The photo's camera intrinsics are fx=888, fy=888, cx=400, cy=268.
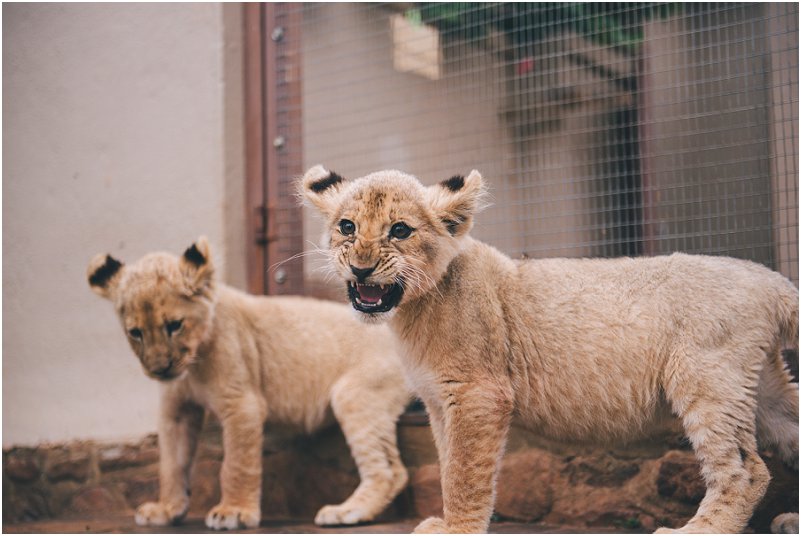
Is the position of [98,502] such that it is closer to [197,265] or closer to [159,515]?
[159,515]

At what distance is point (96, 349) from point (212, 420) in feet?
4.07

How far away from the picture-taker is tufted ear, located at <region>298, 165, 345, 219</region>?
4457 millimetres

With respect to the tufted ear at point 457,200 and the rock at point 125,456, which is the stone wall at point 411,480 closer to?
the rock at point 125,456

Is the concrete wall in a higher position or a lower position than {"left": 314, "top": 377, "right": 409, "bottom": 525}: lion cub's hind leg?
higher

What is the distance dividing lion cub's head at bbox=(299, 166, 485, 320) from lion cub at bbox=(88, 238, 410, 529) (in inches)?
37.0

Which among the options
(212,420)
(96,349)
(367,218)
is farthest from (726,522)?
(96,349)

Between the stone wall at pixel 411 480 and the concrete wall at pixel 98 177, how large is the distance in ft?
1.02

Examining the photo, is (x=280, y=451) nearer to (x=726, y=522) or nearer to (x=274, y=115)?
(x=274, y=115)

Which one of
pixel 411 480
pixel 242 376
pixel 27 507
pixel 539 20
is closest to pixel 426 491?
pixel 411 480

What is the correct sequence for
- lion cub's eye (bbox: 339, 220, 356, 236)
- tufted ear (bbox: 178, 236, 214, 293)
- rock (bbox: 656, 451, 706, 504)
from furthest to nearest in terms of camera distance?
tufted ear (bbox: 178, 236, 214, 293) < rock (bbox: 656, 451, 706, 504) < lion cub's eye (bbox: 339, 220, 356, 236)

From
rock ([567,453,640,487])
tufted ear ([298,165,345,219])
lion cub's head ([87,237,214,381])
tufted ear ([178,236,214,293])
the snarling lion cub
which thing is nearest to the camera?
the snarling lion cub

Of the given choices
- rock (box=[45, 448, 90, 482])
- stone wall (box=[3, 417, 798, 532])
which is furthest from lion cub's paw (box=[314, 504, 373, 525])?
rock (box=[45, 448, 90, 482])

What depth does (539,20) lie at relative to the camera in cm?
609

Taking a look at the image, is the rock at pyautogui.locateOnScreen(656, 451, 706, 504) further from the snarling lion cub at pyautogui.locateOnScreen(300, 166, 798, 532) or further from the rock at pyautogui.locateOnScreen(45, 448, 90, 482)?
the rock at pyautogui.locateOnScreen(45, 448, 90, 482)
